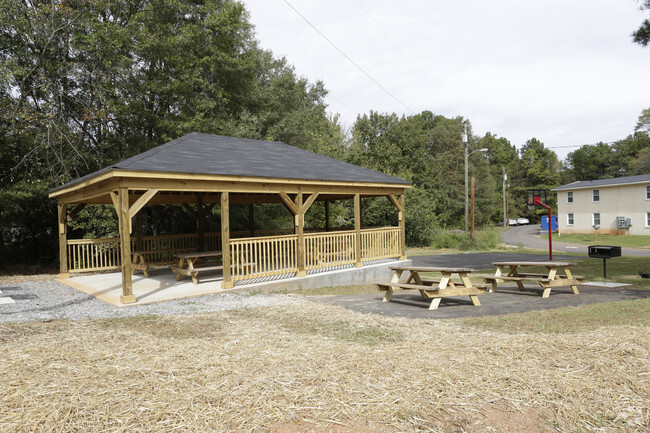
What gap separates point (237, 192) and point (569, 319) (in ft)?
25.2

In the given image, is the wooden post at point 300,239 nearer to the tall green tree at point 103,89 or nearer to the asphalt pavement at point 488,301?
the asphalt pavement at point 488,301

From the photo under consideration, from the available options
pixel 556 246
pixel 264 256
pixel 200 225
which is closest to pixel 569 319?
pixel 264 256

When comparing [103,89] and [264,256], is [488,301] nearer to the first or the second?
[264,256]

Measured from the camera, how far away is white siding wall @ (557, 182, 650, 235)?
33781mm

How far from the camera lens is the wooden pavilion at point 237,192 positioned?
8.65 metres

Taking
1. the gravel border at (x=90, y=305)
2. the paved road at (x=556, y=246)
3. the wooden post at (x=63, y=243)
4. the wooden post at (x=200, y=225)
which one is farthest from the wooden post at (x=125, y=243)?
the paved road at (x=556, y=246)

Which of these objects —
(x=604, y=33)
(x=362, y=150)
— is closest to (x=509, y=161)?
(x=362, y=150)

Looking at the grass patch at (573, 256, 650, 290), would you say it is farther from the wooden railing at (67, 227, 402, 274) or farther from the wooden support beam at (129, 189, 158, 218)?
the wooden support beam at (129, 189, 158, 218)

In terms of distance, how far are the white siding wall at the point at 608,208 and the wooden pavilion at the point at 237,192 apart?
1172 inches

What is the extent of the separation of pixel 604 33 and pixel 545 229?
1307 inches

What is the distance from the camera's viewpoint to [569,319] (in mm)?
6355

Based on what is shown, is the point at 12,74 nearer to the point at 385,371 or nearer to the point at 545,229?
the point at 385,371

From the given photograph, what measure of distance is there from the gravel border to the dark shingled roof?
2647 mm

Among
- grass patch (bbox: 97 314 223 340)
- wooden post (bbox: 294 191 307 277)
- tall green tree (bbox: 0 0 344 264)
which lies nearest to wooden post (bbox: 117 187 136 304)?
grass patch (bbox: 97 314 223 340)
